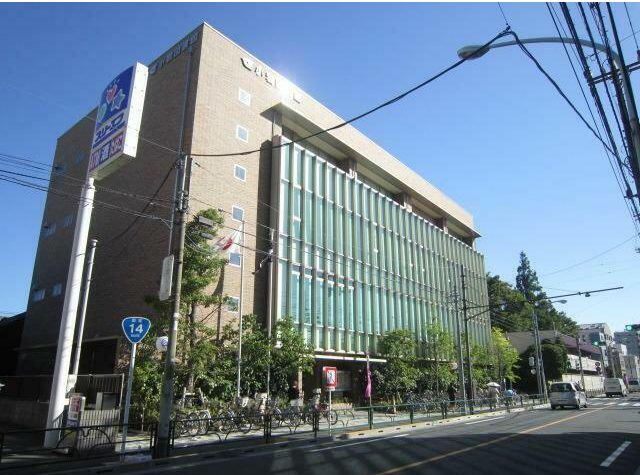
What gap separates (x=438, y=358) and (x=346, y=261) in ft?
42.9

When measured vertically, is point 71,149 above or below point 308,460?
above

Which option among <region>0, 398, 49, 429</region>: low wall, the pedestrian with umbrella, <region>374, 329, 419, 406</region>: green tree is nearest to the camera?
→ <region>0, 398, 49, 429</region>: low wall

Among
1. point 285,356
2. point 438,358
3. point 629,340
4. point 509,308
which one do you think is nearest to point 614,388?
point 509,308

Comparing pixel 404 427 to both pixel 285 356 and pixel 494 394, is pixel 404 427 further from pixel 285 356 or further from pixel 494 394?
pixel 494 394

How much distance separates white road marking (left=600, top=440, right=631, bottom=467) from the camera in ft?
35.1

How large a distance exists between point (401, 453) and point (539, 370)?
41.1 meters

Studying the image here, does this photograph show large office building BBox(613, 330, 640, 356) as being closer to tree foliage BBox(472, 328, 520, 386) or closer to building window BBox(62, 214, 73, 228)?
tree foliage BBox(472, 328, 520, 386)

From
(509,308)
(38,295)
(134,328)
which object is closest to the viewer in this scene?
(134,328)

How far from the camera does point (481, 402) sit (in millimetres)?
31906

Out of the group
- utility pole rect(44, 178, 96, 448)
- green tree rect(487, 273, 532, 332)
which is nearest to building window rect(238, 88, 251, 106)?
utility pole rect(44, 178, 96, 448)

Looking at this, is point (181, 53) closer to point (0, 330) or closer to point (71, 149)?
point (71, 149)

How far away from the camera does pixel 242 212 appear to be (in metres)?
25.7

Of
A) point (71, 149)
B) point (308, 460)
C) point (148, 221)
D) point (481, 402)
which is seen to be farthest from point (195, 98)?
point (481, 402)

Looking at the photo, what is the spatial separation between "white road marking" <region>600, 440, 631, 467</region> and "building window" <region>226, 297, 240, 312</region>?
14876 millimetres
